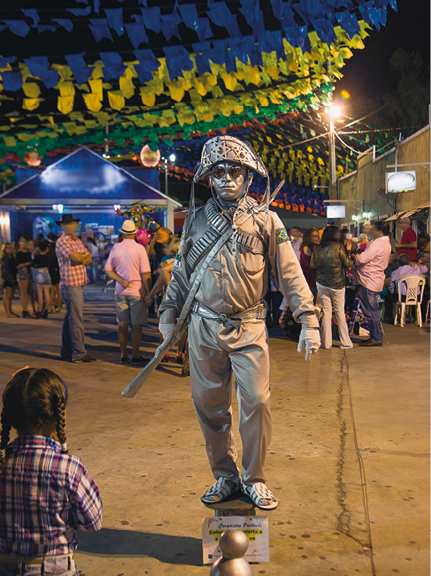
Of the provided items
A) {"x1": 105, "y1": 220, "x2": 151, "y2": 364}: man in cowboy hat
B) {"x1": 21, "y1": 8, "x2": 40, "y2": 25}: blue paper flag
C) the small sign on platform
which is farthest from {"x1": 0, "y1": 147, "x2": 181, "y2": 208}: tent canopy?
the small sign on platform

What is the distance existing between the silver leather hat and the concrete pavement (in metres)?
2.07

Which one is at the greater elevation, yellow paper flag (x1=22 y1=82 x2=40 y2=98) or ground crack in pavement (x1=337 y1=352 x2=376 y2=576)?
yellow paper flag (x1=22 y1=82 x2=40 y2=98)

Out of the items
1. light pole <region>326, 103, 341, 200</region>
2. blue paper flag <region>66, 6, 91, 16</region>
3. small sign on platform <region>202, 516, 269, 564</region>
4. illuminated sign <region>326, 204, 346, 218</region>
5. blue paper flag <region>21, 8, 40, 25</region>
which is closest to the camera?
small sign on platform <region>202, 516, 269, 564</region>

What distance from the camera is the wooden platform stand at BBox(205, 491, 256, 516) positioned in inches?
117

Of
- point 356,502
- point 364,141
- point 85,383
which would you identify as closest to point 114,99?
point 85,383

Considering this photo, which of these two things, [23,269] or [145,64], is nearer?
[145,64]

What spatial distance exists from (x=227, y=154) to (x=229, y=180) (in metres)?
0.15

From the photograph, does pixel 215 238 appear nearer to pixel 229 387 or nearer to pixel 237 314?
pixel 237 314

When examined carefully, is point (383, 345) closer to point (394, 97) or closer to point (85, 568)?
point (85, 568)

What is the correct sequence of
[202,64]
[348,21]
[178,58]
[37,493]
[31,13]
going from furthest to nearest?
[202,64], [178,58], [348,21], [31,13], [37,493]

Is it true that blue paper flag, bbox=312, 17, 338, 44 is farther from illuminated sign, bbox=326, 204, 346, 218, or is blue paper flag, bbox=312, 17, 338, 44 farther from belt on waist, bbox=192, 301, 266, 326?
illuminated sign, bbox=326, 204, 346, 218

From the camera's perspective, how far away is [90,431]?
486cm

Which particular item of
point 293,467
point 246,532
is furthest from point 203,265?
point 293,467

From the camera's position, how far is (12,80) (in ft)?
19.1
